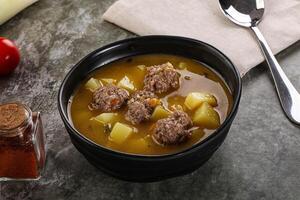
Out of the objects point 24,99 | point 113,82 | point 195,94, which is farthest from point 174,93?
point 24,99

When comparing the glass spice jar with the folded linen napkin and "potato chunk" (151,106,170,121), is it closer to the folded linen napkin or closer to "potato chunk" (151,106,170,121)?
"potato chunk" (151,106,170,121)

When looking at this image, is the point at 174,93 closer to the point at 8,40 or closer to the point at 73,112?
the point at 73,112

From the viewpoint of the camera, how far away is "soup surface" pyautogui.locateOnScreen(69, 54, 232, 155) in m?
2.11

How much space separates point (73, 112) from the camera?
7.44ft

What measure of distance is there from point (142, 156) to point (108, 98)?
37cm

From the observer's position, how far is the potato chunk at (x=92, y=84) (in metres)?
2.37

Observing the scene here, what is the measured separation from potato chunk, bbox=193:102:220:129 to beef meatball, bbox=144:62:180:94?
195 millimetres

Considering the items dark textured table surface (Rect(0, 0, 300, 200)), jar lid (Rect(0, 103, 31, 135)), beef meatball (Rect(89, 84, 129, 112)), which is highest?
jar lid (Rect(0, 103, 31, 135))

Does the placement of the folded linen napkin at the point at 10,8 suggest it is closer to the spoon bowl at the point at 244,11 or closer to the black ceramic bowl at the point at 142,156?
the black ceramic bowl at the point at 142,156

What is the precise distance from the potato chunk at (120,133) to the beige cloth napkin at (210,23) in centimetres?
82

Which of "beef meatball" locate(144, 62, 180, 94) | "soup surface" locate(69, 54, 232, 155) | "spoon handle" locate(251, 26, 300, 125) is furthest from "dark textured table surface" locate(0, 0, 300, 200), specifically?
"beef meatball" locate(144, 62, 180, 94)

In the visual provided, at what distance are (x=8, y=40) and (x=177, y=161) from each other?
4.20 ft

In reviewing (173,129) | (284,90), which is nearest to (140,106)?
(173,129)

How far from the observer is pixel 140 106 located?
2168mm
